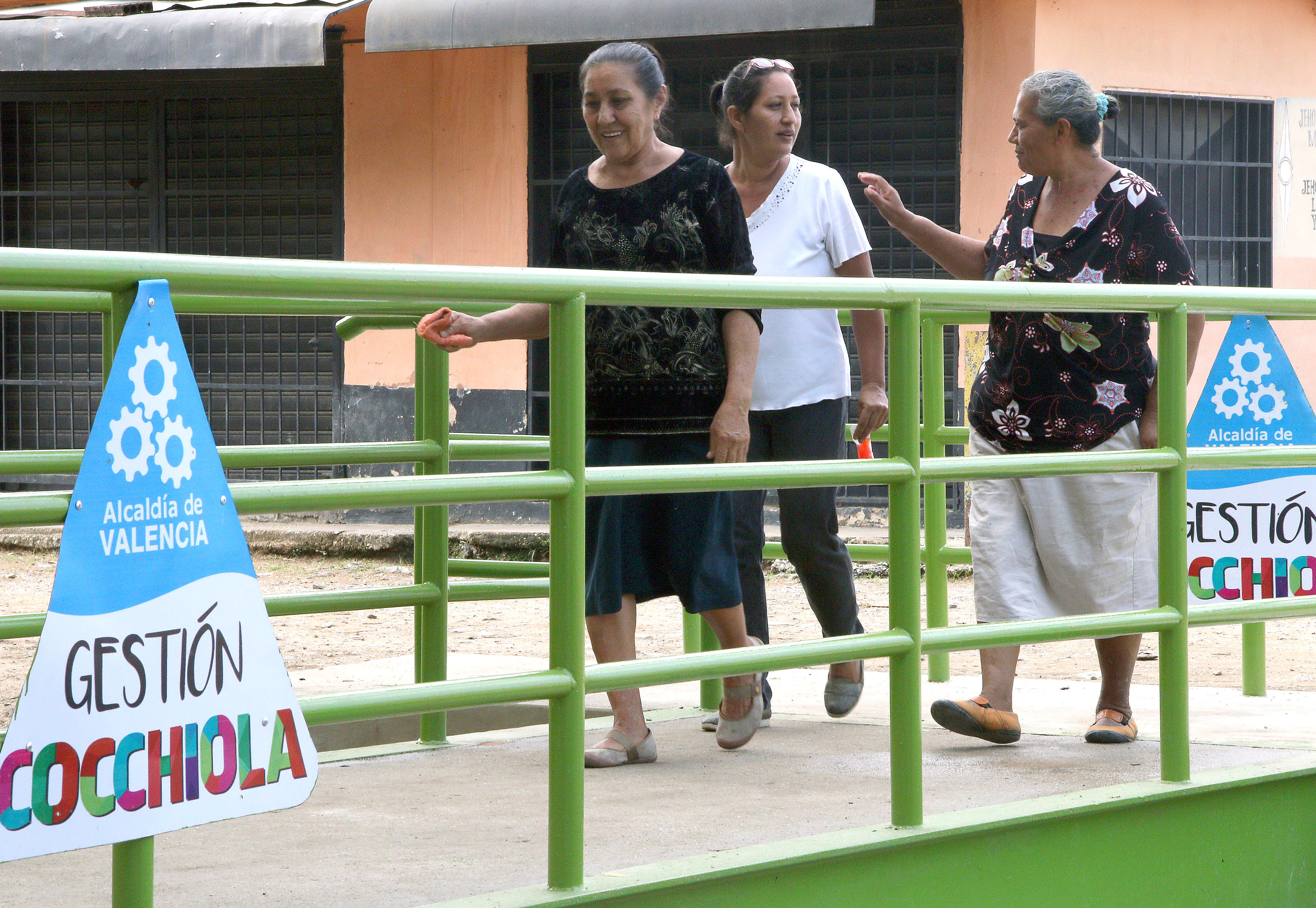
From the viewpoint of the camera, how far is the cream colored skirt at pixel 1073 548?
3.78 meters

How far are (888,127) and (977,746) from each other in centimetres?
730

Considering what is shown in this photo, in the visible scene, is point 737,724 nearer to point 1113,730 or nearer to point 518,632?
point 1113,730

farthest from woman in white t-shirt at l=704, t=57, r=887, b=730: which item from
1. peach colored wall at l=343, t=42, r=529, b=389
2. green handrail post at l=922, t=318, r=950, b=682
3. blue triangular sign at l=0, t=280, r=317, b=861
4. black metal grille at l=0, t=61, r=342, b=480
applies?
black metal grille at l=0, t=61, r=342, b=480

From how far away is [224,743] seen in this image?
1.99 m

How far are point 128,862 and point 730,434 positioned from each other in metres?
1.70

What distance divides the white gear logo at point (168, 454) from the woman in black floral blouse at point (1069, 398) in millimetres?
2183

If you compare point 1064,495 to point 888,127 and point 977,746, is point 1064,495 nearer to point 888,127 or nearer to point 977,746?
point 977,746

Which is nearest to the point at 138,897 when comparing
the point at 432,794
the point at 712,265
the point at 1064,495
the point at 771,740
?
the point at 432,794

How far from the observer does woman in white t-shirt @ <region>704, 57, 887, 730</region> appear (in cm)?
400

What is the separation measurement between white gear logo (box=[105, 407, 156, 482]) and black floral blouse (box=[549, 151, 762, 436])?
1582 mm

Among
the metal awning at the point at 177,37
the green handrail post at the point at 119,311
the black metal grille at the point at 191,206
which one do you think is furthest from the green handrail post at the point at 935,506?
the black metal grille at the point at 191,206

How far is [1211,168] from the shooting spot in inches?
424

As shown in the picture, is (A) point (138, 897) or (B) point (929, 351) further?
(B) point (929, 351)

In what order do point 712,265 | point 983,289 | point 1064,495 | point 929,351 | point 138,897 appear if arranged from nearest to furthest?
point 138,897
point 983,289
point 712,265
point 1064,495
point 929,351
